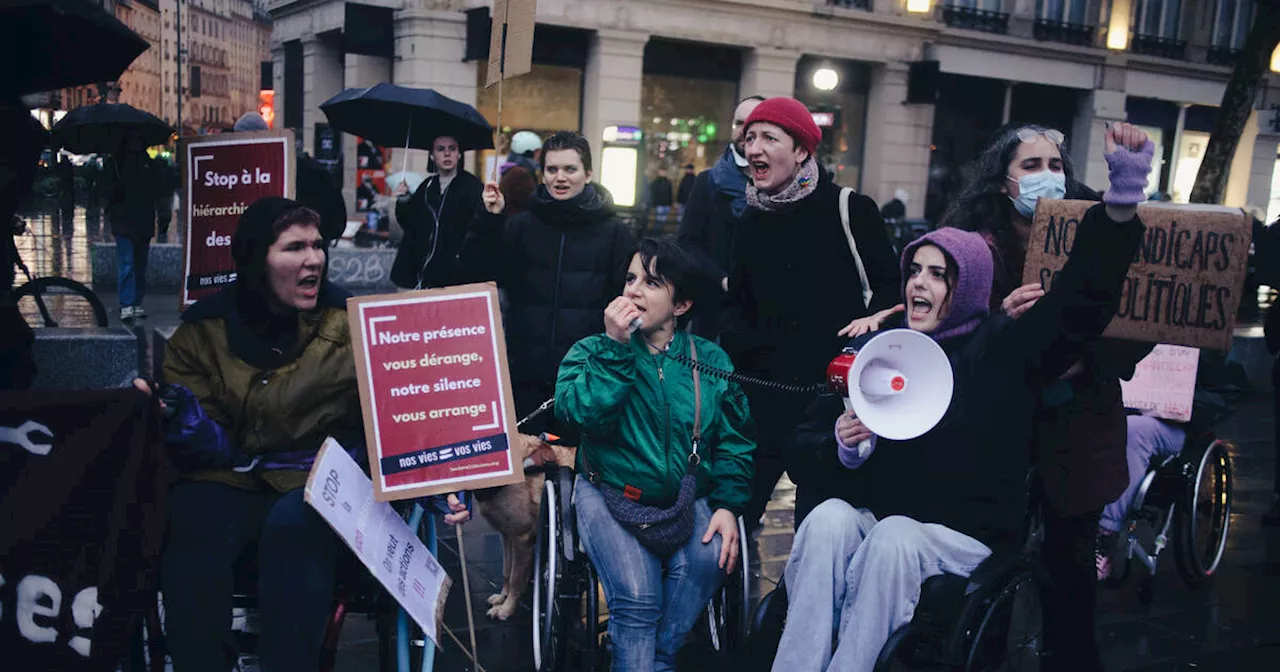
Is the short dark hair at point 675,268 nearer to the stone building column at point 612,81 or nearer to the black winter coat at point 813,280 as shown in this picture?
the black winter coat at point 813,280

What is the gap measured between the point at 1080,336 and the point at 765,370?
4.93 feet

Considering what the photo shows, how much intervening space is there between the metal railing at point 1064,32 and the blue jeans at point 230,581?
84.2 feet

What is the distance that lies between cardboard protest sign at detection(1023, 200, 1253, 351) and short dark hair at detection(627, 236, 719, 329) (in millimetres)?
1149

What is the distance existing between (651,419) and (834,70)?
20470mm

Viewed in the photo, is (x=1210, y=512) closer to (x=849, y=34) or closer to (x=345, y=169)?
Result: (x=849, y=34)

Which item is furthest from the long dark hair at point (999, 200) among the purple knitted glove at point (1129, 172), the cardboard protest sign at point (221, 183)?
the cardboard protest sign at point (221, 183)

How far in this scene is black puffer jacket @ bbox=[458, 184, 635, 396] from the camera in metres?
4.99

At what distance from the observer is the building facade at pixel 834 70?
19969 millimetres

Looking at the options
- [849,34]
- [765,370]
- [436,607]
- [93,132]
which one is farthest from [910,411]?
[849,34]

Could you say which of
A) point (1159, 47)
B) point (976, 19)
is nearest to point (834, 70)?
point (976, 19)

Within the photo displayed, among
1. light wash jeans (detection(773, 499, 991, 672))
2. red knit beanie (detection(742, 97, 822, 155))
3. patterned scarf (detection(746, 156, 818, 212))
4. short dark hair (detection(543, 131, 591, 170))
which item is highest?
red knit beanie (detection(742, 97, 822, 155))

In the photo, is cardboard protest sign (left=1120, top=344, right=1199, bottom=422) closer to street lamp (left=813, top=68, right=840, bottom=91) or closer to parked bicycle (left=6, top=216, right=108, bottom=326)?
parked bicycle (left=6, top=216, right=108, bottom=326)

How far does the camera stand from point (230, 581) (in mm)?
3230

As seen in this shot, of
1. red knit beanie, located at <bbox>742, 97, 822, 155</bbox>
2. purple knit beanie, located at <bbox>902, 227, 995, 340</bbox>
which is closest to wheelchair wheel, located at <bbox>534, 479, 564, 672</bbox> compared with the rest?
purple knit beanie, located at <bbox>902, 227, 995, 340</bbox>
